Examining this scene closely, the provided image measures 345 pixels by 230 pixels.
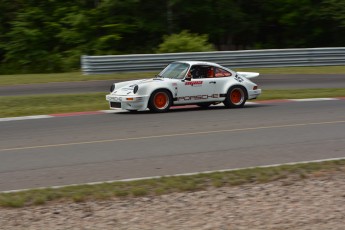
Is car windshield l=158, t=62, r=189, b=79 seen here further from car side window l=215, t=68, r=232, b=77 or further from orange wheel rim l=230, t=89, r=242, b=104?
orange wheel rim l=230, t=89, r=242, b=104

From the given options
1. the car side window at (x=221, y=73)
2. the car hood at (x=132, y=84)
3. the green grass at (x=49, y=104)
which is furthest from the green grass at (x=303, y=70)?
the car hood at (x=132, y=84)

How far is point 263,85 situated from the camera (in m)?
22.7

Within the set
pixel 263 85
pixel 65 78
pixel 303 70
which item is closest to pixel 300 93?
pixel 263 85

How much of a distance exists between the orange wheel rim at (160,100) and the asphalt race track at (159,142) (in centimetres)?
28

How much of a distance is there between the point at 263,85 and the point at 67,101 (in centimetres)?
713

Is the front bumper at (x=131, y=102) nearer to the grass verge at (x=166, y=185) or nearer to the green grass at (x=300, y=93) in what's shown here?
the green grass at (x=300, y=93)

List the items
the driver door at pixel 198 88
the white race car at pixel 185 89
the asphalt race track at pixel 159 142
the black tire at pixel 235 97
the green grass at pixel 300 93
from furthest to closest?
the green grass at pixel 300 93
the black tire at pixel 235 97
the driver door at pixel 198 88
the white race car at pixel 185 89
the asphalt race track at pixel 159 142

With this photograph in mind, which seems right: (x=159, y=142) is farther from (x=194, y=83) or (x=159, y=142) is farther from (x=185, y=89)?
(x=194, y=83)

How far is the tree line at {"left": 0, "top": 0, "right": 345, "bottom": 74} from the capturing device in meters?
32.2

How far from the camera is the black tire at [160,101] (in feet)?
52.4

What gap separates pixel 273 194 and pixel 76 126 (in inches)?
289

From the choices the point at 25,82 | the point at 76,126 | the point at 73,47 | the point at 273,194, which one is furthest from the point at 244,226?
the point at 73,47

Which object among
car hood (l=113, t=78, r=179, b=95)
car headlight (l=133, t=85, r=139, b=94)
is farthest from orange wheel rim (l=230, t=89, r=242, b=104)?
car headlight (l=133, t=85, r=139, b=94)

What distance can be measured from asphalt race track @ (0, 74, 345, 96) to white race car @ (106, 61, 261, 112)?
484 centimetres
